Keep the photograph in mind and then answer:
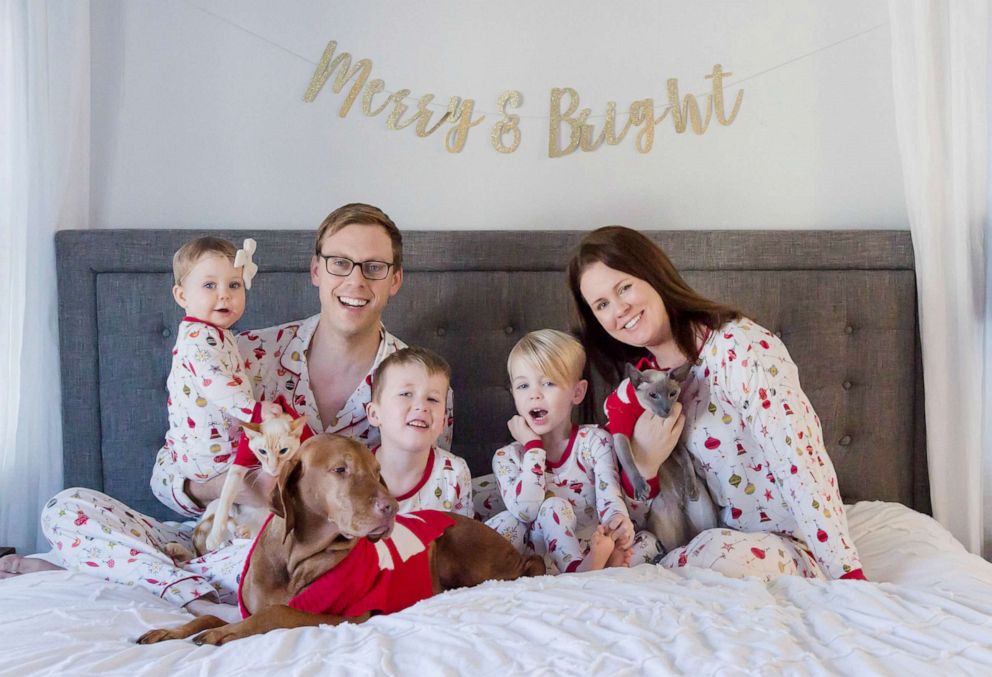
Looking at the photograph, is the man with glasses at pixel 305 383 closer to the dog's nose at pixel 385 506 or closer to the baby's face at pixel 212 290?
the baby's face at pixel 212 290

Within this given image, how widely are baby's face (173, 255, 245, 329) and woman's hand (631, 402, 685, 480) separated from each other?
900 millimetres

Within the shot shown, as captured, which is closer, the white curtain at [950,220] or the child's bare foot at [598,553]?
the child's bare foot at [598,553]

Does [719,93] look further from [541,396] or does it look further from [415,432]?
[415,432]

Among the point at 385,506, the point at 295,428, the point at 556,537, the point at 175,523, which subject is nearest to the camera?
the point at 385,506

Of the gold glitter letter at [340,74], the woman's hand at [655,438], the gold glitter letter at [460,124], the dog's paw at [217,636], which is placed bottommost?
the dog's paw at [217,636]

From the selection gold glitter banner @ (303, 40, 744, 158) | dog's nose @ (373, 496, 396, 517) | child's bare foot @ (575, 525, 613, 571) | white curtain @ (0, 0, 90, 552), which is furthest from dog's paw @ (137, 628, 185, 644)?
gold glitter banner @ (303, 40, 744, 158)

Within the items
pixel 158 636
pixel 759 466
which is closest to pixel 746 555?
pixel 759 466

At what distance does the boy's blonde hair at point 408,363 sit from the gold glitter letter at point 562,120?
0.84m

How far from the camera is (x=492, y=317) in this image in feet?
8.02

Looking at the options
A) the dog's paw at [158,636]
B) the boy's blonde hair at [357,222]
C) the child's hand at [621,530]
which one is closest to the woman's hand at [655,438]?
the child's hand at [621,530]

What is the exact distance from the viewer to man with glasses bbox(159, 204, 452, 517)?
207cm

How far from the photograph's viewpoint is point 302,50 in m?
2.52

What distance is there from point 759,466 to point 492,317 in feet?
2.51

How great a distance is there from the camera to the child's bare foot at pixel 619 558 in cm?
195
